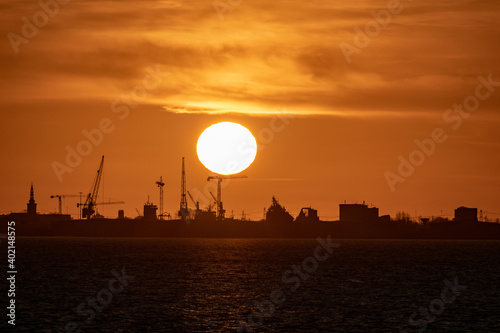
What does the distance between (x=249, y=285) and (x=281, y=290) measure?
425 inches

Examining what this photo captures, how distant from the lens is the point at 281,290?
117 metres

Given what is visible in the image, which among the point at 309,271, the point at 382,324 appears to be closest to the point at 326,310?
the point at 382,324

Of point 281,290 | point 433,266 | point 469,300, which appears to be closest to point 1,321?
point 281,290

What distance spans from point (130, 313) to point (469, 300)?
4752 centimetres

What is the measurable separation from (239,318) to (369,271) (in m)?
78.2

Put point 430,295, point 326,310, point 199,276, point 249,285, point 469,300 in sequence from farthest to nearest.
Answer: point 199,276 → point 249,285 → point 430,295 → point 469,300 → point 326,310

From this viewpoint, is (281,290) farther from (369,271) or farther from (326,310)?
(369,271)

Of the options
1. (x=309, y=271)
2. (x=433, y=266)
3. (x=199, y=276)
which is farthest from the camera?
(x=433, y=266)

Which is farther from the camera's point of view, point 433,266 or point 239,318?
A: point 433,266

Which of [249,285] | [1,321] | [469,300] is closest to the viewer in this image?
[1,321]

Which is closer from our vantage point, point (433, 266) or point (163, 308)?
point (163, 308)

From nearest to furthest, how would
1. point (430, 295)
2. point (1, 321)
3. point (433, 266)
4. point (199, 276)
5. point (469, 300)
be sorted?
point (1, 321) → point (469, 300) → point (430, 295) → point (199, 276) → point (433, 266)

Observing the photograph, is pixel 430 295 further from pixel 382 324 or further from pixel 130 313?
pixel 130 313

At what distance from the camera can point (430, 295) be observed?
4473 inches
